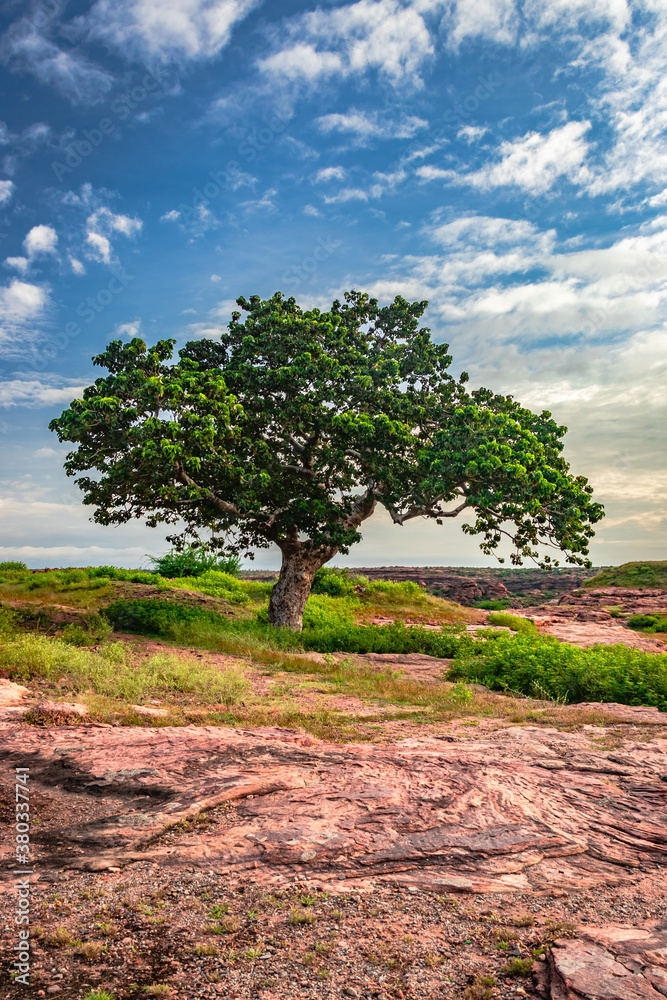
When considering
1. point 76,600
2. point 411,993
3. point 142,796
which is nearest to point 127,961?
point 411,993

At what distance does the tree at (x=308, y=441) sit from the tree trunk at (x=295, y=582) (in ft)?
0.22

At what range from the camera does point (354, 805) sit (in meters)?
4.87

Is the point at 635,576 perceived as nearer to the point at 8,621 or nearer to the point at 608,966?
the point at 8,621

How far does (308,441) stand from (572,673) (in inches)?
434

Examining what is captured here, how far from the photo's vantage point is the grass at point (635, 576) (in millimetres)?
48750

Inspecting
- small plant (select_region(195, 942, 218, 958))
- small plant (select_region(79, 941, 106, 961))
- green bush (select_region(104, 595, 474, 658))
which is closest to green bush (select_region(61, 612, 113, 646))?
green bush (select_region(104, 595, 474, 658))

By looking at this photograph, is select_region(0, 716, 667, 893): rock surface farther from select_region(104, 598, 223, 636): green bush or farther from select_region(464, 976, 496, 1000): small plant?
select_region(104, 598, 223, 636): green bush

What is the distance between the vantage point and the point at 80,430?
14914mm

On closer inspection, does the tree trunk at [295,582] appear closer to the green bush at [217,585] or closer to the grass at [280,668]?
the grass at [280,668]

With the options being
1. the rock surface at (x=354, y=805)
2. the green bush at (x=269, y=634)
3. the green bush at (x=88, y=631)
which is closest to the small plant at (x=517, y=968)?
the rock surface at (x=354, y=805)

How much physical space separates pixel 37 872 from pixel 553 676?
10011 millimetres

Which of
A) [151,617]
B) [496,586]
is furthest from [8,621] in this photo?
[496,586]

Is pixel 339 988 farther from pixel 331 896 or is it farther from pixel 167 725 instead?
pixel 167 725

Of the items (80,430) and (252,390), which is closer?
(80,430)
